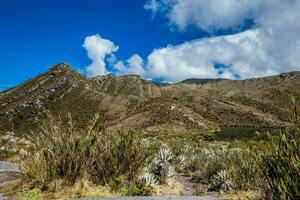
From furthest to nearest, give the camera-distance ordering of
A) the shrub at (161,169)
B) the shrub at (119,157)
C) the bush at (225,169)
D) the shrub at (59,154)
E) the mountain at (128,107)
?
the mountain at (128,107) < the shrub at (161,169) < the shrub at (119,157) < the bush at (225,169) < the shrub at (59,154)

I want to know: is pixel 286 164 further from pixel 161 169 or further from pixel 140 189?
pixel 161 169

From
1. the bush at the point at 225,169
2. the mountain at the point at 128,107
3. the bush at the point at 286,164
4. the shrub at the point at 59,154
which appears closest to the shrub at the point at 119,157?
the shrub at the point at 59,154

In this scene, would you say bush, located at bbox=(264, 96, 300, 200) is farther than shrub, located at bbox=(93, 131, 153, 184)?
No

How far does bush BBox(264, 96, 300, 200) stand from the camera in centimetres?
571

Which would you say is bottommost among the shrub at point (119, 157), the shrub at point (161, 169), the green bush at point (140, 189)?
the green bush at point (140, 189)

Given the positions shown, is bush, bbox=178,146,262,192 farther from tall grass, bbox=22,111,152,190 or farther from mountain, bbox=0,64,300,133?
mountain, bbox=0,64,300,133

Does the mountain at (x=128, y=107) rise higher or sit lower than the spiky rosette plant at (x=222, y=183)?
higher

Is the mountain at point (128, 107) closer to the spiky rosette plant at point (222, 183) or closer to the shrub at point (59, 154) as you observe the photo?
the spiky rosette plant at point (222, 183)

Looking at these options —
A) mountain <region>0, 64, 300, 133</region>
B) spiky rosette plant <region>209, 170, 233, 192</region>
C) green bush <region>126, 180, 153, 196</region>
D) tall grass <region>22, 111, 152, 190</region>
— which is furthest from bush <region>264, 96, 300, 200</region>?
mountain <region>0, 64, 300, 133</region>

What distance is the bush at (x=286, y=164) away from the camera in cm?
571

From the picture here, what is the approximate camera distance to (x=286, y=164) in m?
6.16

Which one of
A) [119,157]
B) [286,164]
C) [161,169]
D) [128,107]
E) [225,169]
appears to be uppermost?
[128,107]

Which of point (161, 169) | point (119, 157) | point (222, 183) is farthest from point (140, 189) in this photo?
point (161, 169)

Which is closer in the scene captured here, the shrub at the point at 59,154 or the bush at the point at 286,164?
the bush at the point at 286,164
